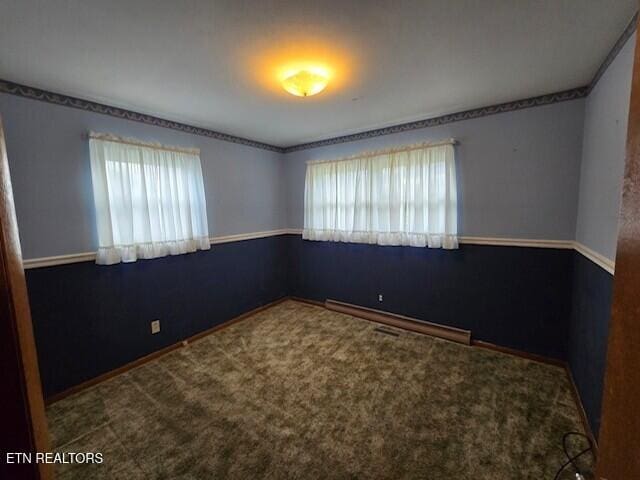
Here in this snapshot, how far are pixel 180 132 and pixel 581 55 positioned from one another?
3.49 metres

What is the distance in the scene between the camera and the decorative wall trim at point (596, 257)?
1564 mm

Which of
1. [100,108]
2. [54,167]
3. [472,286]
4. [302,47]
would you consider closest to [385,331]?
[472,286]

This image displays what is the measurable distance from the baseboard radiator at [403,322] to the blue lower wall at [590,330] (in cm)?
90

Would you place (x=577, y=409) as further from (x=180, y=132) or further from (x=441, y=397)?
(x=180, y=132)

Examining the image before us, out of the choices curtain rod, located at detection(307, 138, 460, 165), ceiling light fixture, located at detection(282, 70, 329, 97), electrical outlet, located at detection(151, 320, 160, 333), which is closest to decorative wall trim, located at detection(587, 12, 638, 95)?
curtain rod, located at detection(307, 138, 460, 165)

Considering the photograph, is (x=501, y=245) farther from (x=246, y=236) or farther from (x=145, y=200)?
(x=145, y=200)

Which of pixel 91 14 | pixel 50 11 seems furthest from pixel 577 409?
pixel 50 11

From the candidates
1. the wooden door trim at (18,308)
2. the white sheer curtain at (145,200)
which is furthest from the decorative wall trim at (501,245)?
the wooden door trim at (18,308)

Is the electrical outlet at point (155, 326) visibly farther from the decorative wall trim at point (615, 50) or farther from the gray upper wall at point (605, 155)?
the decorative wall trim at point (615, 50)

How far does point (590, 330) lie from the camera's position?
183 centimetres

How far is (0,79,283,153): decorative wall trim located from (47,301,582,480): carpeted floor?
238 cm

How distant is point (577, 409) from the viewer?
192 cm

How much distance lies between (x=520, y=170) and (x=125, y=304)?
157 inches

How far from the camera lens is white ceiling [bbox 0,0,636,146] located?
4.36ft
